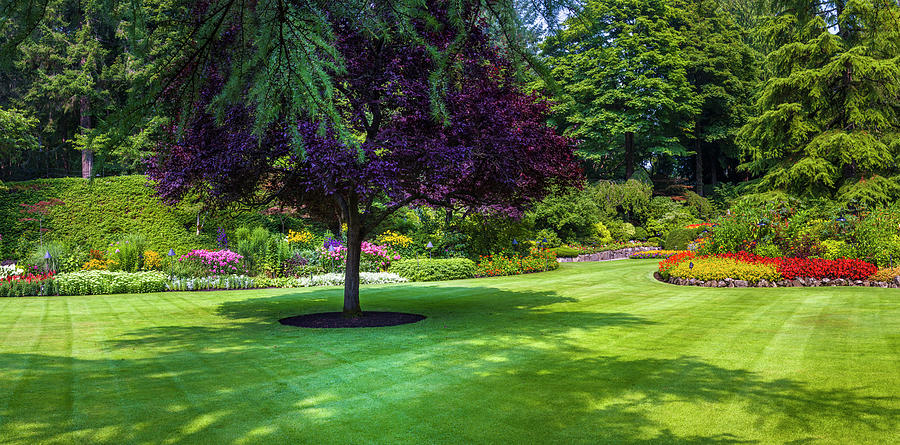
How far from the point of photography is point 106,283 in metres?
13.8

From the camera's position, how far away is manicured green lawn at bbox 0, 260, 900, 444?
3.84 m

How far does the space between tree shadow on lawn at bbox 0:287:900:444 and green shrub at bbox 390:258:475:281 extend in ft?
29.3

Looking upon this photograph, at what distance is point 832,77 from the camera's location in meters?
19.3

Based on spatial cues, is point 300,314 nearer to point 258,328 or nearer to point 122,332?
point 258,328

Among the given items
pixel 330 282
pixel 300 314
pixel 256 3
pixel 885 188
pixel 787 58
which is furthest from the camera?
pixel 787 58

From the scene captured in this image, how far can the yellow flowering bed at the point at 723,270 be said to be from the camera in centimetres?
1279

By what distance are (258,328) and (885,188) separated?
2013 centimetres

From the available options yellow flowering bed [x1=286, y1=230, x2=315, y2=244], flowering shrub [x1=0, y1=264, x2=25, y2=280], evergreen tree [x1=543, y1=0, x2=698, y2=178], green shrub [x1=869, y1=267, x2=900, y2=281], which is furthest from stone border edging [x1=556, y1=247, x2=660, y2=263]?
flowering shrub [x1=0, y1=264, x2=25, y2=280]

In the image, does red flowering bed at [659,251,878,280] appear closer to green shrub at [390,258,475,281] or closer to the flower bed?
the flower bed

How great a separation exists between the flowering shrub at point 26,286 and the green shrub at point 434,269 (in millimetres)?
8738

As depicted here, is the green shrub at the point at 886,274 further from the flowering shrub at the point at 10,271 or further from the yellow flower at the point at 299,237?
the flowering shrub at the point at 10,271

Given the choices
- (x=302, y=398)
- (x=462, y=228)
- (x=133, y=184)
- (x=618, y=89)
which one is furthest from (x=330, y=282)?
(x=618, y=89)

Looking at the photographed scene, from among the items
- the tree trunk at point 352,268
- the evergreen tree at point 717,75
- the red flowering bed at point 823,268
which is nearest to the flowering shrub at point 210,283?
→ the tree trunk at point 352,268

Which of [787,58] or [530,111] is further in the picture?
[787,58]
